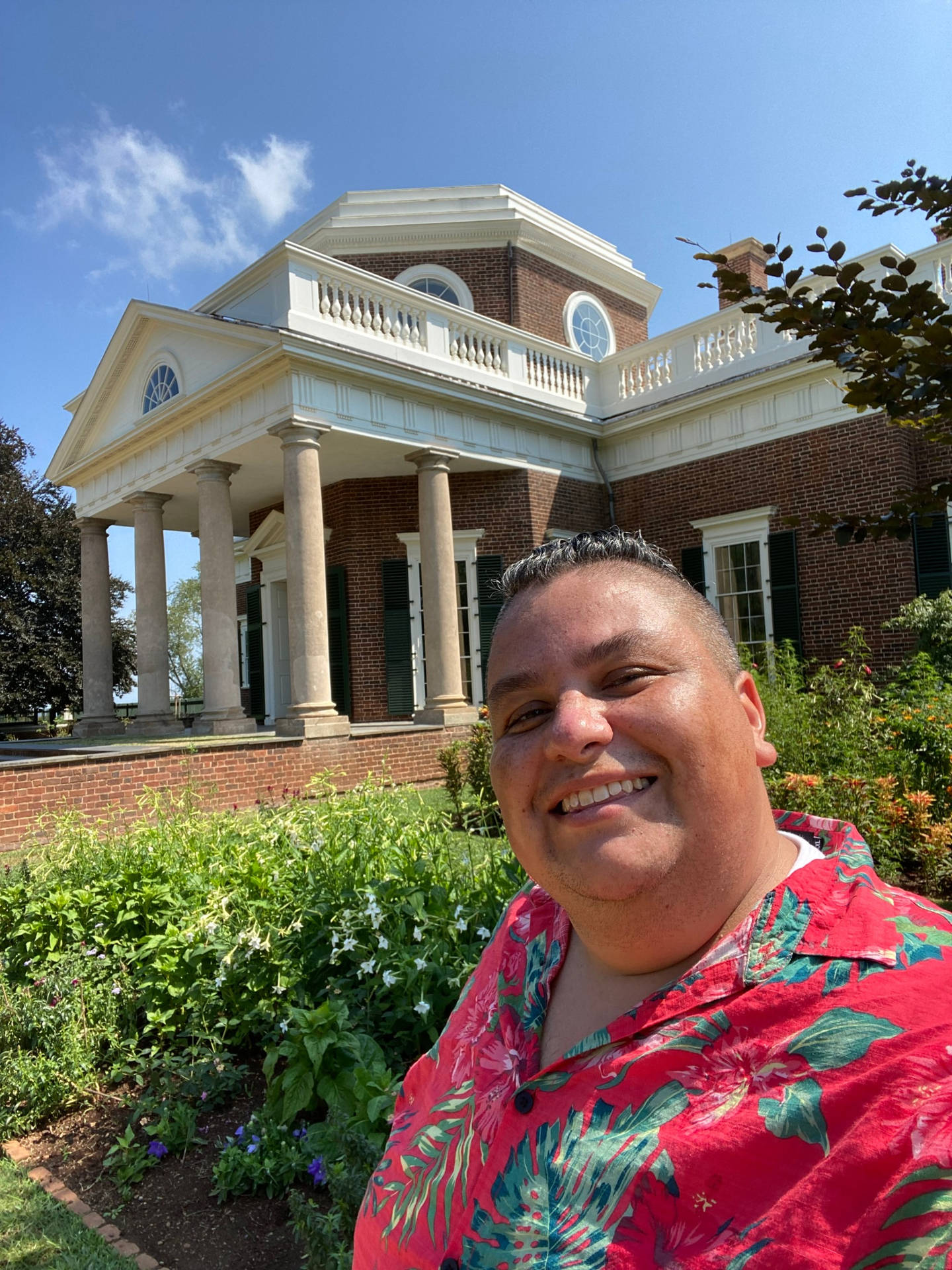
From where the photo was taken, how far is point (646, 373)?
16312 mm

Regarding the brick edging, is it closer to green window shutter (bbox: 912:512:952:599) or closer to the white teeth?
the white teeth

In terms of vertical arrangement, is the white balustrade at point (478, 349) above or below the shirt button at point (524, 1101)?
above

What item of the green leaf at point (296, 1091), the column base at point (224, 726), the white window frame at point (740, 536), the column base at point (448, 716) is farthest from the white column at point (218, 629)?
the green leaf at point (296, 1091)

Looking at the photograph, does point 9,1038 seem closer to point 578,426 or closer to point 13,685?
point 578,426

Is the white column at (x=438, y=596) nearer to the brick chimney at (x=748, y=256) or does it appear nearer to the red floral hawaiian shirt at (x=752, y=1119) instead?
the brick chimney at (x=748, y=256)

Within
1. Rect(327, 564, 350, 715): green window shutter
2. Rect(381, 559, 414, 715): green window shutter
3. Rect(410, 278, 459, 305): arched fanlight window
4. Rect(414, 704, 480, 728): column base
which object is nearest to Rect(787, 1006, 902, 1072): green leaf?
Rect(414, 704, 480, 728): column base

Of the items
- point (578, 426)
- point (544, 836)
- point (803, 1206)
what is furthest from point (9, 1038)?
point (578, 426)

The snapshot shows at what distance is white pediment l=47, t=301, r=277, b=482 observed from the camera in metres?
13.1

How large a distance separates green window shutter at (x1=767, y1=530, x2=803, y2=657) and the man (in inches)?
534

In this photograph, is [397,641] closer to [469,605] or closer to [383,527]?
[469,605]

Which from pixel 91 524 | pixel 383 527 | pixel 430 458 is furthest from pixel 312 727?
pixel 91 524

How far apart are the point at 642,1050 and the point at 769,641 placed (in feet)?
46.1

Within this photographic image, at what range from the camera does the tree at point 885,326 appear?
2.53 meters

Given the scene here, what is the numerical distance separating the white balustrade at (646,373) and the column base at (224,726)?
918cm
